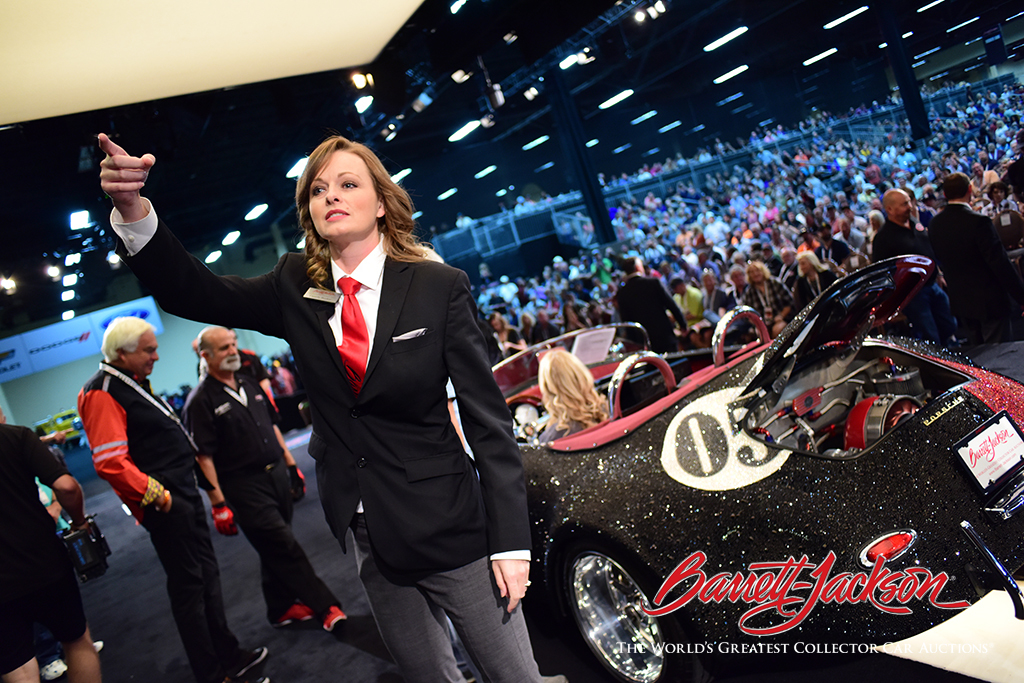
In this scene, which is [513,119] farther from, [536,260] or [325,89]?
[325,89]

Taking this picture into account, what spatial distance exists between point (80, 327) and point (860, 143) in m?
7.81

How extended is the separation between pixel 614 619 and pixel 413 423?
1.49 meters

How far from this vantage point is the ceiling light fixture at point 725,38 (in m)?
6.44

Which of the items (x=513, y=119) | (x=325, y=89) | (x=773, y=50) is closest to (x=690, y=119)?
(x=773, y=50)

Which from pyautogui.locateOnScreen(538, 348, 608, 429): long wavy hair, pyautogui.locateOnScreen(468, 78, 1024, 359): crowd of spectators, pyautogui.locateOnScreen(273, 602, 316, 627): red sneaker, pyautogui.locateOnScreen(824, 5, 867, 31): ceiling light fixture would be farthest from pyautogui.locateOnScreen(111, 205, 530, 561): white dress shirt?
pyautogui.locateOnScreen(824, 5, 867, 31): ceiling light fixture

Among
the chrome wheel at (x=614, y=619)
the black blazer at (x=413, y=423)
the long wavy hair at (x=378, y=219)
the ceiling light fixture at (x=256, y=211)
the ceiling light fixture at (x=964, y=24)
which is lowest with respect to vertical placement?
the chrome wheel at (x=614, y=619)

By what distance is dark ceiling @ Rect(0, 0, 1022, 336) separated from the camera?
4785 millimetres

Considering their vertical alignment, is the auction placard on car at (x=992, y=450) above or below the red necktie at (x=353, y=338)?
below

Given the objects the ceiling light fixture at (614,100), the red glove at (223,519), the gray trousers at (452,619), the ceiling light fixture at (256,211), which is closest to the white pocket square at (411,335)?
the gray trousers at (452,619)

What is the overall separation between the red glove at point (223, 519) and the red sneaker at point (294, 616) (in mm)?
766

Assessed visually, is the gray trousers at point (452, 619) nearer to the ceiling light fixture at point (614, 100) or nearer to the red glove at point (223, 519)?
the red glove at point (223, 519)

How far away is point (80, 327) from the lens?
23.3ft

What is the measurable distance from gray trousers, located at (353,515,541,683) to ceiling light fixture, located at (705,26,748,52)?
6433 millimetres

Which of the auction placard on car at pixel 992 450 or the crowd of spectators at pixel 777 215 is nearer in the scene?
the auction placard on car at pixel 992 450
